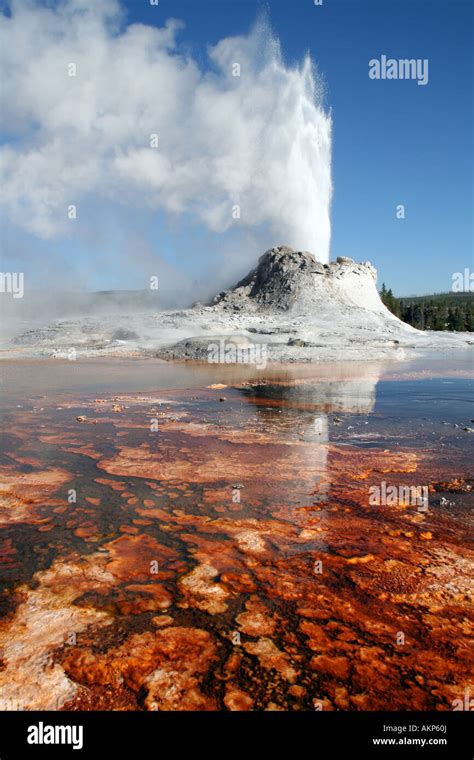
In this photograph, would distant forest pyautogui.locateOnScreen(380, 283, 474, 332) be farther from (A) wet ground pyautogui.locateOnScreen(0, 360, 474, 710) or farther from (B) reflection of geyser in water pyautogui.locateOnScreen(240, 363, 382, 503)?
(A) wet ground pyautogui.locateOnScreen(0, 360, 474, 710)

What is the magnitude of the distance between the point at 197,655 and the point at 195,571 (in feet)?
3.01

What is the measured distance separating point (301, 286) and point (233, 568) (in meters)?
36.0

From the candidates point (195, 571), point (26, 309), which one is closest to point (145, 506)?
point (195, 571)

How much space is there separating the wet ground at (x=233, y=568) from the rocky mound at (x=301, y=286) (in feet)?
97.3

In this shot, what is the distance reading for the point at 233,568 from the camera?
368cm

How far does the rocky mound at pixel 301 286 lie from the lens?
3731cm

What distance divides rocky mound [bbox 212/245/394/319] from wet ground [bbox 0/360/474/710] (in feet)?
97.3

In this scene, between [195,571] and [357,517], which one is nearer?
[195,571]

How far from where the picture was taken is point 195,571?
11.9 feet
